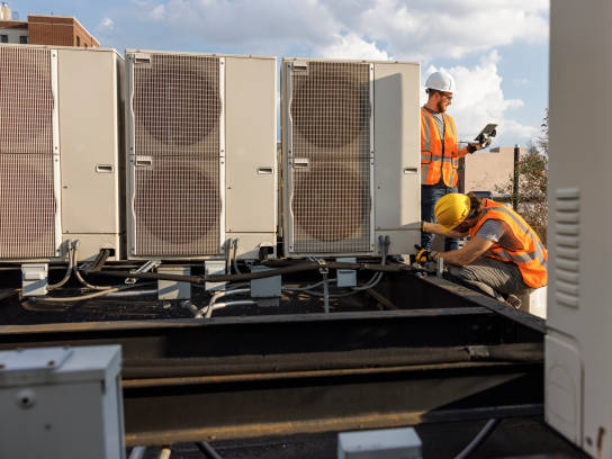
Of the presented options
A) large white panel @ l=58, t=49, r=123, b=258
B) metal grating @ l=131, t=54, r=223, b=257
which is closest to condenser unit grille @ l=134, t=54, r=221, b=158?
metal grating @ l=131, t=54, r=223, b=257

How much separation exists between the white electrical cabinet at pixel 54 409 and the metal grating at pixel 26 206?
2.16m

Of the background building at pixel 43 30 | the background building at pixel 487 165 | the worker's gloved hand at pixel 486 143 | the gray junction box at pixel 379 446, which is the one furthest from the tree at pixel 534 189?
the background building at pixel 43 30

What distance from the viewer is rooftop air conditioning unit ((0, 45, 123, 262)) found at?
2891 millimetres

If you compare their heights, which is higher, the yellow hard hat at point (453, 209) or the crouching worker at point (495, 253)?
the yellow hard hat at point (453, 209)

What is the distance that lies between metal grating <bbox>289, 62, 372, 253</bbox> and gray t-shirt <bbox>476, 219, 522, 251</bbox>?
41.2 inches

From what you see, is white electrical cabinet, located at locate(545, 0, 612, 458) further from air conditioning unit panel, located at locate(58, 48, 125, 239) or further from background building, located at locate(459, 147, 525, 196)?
background building, located at locate(459, 147, 525, 196)

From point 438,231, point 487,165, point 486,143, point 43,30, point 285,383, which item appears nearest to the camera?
point 285,383

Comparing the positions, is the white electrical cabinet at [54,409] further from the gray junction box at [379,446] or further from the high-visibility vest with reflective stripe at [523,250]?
the high-visibility vest with reflective stripe at [523,250]

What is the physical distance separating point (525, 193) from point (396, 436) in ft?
30.9

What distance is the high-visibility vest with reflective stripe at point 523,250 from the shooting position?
3559 millimetres

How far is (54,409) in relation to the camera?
3.52ft

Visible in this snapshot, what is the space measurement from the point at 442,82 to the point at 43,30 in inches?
2077

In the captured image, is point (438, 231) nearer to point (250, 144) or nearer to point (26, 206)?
point (250, 144)

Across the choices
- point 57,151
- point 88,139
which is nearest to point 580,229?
point 88,139
